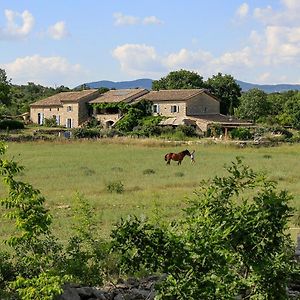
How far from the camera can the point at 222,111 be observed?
9762 cm

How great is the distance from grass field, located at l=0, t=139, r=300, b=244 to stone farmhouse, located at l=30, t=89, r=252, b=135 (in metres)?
21.6

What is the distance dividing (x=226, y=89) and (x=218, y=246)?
95947 mm

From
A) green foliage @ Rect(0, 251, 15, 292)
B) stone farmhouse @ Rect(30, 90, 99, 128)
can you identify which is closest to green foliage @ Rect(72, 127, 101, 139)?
stone farmhouse @ Rect(30, 90, 99, 128)

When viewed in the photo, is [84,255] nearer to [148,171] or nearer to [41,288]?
[41,288]

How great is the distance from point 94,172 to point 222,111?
67.2 m

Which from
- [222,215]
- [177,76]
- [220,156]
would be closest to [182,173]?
[220,156]

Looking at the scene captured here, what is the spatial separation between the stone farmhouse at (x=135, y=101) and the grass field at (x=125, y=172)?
70.9ft

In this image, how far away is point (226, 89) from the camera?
3991 inches

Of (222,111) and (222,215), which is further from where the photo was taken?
(222,111)

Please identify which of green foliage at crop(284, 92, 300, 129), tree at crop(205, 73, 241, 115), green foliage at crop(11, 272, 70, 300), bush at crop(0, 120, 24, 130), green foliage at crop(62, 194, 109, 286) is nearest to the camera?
green foliage at crop(11, 272, 70, 300)

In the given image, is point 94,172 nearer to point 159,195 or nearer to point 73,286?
point 159,195

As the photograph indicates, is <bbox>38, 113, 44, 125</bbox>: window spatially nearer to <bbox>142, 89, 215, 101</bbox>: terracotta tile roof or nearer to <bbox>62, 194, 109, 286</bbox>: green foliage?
<bbox>142, 89, 215, 101</bbox>: terracotta tile roof

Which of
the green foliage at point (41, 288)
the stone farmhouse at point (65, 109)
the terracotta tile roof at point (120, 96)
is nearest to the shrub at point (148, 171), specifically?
the green foliage at point (41, 288)

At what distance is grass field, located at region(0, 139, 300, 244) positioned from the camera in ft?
66.6
